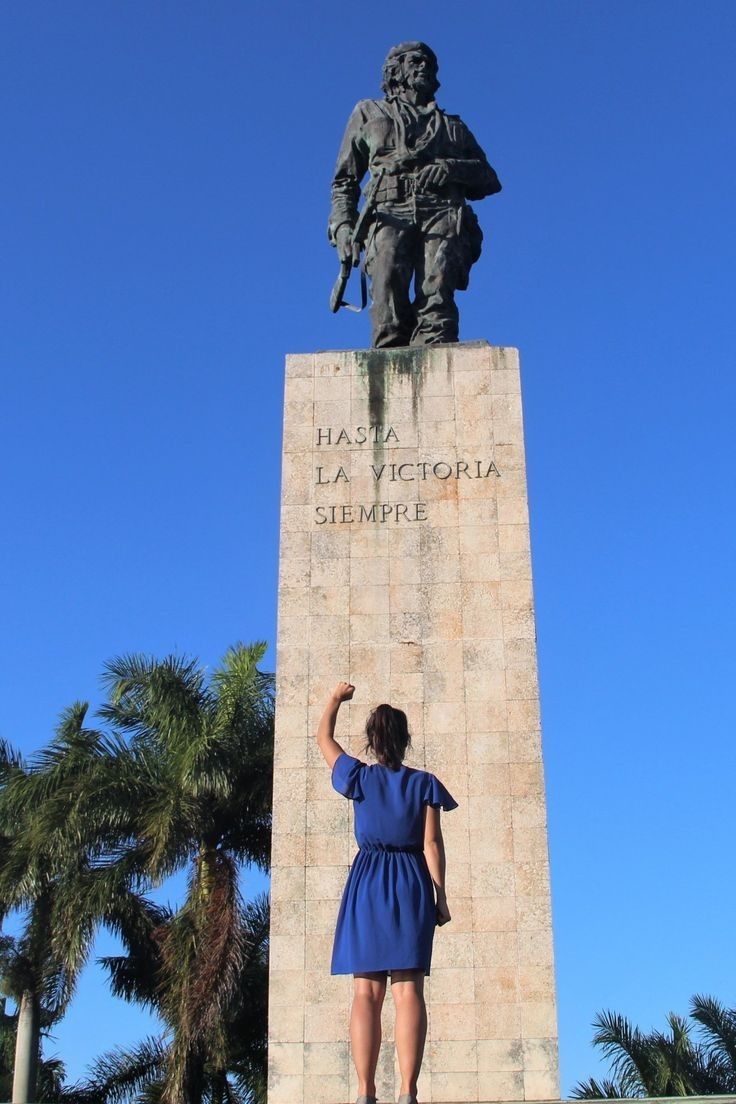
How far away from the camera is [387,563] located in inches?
507

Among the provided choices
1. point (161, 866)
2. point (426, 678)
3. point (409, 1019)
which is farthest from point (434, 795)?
point (161, 866)

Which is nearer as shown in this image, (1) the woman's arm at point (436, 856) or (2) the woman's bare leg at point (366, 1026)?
(2) the woman's bare leg at point (366, 1026)

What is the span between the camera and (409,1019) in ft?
21.8

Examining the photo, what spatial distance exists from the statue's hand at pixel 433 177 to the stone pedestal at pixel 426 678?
2119 millimetres

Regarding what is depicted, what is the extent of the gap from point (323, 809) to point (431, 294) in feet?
18.9

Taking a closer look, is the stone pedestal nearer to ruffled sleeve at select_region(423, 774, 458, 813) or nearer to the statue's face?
the statue's face

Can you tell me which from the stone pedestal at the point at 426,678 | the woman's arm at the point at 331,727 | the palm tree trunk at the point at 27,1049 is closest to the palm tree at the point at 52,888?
the palm tree trunk at the point at 27,1049

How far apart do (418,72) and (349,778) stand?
1057 centimetres

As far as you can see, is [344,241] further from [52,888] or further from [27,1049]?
[27,1049]

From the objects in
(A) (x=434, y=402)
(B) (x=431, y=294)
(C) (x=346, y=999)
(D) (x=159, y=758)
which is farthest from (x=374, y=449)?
(D) (x=159, y=758)

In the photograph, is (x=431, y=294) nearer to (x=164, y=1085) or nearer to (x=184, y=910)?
(x=184, y=910)

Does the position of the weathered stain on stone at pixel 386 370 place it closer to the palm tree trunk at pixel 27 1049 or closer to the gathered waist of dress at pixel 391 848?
the gathered waist of dress at pixel 391 848

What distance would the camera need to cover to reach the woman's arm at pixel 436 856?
689 centimetres

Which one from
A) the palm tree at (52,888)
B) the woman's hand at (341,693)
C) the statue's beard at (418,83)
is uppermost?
the statue's beard at (418,83)
